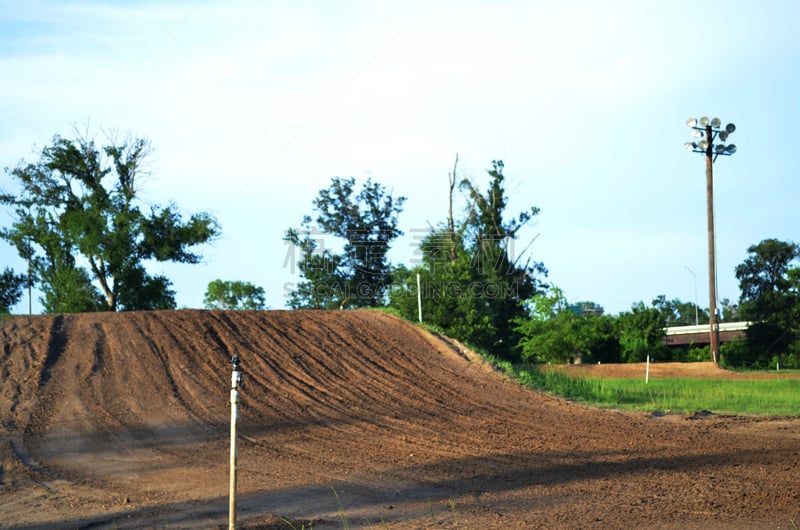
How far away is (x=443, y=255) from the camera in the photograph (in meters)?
42.4

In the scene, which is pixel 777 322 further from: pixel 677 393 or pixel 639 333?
pixel 677 393

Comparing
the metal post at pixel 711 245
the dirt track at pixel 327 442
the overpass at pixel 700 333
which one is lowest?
the dirt track at pixel 327 442

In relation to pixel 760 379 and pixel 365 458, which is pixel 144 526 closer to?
pixel 365 458

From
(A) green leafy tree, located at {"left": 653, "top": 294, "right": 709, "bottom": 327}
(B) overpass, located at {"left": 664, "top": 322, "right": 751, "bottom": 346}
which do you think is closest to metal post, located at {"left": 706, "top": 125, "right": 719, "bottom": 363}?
(B) overpass, located at {"left": 664, "top": 322, "right": 751, "bottom": 346}

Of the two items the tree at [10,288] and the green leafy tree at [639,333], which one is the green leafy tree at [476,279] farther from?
the tree at [10,288]

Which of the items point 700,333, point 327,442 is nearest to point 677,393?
point 327,442

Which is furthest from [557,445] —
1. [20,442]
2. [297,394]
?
[20,442]

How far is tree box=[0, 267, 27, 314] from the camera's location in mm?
43000

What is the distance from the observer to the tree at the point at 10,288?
141 feet

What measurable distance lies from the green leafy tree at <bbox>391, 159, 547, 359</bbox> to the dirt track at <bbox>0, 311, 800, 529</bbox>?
18.2 feet

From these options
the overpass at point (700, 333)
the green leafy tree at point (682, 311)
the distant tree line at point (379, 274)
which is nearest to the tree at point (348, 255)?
the distant tree line at point (379, 274)

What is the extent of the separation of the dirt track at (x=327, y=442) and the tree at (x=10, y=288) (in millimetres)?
23604

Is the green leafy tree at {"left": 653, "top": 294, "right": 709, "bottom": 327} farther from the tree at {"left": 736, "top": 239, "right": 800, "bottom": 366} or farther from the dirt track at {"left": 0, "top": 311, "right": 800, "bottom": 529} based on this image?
the dirt track at {"left": 0, "top": 311, "right": 800, "bottom": 529}

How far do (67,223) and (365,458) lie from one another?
2944 cm
